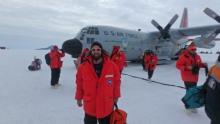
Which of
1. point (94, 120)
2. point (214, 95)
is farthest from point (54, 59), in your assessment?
point (214, 95)

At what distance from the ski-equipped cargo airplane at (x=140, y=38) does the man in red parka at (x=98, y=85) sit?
11.7 meters

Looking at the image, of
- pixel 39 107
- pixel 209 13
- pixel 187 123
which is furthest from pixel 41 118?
pixel 209 13

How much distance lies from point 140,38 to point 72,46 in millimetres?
7171

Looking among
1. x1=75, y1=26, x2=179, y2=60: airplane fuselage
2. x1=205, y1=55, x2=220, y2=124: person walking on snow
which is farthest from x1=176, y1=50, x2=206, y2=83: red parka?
x1=75, y1=26, x2=179, y2=60: airplane fuselage

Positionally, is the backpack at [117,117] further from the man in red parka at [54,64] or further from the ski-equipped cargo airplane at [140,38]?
the ski-equipped cargo airplane at [140,38]

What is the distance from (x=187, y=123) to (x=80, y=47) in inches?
434

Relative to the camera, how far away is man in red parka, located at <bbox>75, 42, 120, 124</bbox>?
3.64 m

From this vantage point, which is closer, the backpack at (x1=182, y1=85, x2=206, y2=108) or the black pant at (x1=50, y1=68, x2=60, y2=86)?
the backpack at (x1=182, y1=85, x2=206, y2=108)

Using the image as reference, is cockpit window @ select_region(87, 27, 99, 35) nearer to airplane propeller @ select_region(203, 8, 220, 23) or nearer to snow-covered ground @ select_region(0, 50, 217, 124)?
airplane propeller @ select_region(203, 8, 220, 23)

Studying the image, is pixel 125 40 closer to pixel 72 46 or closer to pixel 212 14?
pixel 72 46

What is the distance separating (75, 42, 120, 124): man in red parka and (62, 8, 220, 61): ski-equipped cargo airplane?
459 inches

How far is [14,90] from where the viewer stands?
8789 millimetres

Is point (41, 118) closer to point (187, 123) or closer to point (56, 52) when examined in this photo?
point (187, 123)

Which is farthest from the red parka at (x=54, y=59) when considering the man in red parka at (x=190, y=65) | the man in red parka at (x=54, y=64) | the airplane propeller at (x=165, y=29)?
the airplane propeller at (x=165, y=29)
